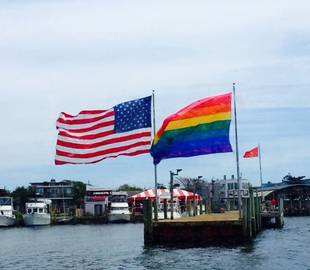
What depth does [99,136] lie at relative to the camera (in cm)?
3647

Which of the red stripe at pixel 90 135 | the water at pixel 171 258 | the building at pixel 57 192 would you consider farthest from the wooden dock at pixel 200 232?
the building at pixel 57 192

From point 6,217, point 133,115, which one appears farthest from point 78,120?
point 6,217

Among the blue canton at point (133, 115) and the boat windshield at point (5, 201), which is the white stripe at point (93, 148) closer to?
the blue canton at point (133, 115)

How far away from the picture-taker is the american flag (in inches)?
1395

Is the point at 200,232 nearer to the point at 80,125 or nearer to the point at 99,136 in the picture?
the point at 99,136

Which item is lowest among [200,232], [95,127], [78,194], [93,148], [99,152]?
[200,232]

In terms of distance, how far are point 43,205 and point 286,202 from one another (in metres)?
56.4

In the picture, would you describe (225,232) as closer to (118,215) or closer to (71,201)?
(118,215)

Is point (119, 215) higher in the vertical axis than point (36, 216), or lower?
lower

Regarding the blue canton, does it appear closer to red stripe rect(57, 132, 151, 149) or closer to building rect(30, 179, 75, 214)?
red stripe rect(57, 132, 151, 149)

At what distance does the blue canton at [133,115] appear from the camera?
37656 mm

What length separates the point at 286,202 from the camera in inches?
5812

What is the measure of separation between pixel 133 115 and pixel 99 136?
359cm

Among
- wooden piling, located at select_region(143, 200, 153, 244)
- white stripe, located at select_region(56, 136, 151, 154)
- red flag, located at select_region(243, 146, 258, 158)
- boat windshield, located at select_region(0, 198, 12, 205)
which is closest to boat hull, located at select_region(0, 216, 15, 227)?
boat windshield, located at select_region(0, 198, 12, 205)
